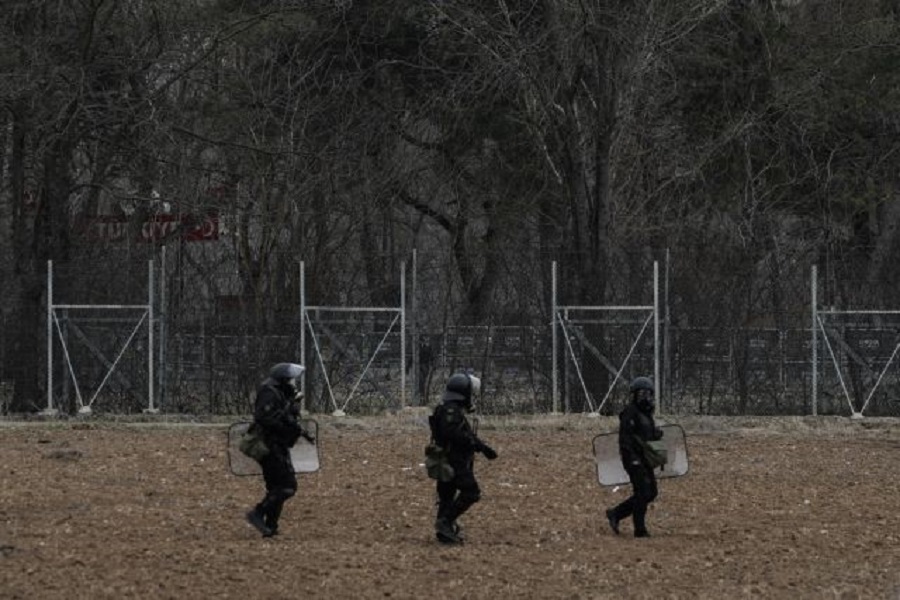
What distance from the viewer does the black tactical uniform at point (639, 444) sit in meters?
14.0

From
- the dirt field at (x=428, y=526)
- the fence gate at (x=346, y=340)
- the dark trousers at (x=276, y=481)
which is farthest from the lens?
the fence gate at (x=346, y=340)

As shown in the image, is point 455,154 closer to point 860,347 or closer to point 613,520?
point 860,347

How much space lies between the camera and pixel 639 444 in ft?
46.2

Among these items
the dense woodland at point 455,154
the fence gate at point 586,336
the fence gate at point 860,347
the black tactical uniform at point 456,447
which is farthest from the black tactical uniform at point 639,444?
the fence gate at point 860,347

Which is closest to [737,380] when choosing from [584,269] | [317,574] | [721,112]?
[584,269]

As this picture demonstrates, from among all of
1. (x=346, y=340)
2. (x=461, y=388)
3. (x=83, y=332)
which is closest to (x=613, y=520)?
(x=461, y=388)

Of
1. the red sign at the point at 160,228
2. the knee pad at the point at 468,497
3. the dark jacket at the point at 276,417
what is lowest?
the knee pad at the point at 468,497

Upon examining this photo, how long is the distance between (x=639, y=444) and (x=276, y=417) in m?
2.85

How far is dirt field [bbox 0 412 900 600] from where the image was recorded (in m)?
11.9

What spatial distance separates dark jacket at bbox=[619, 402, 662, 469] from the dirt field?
0.65m

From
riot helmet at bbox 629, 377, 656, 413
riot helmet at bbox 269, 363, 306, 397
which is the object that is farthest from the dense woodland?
riot helmet at bbox 269, 363, 306, 397

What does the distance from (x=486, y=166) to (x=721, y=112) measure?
5.44 m

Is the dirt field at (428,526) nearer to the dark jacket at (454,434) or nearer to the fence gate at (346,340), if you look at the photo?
the dark jacket at (454,434)

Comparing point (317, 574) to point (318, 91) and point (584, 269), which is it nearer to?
point (584, 269)
